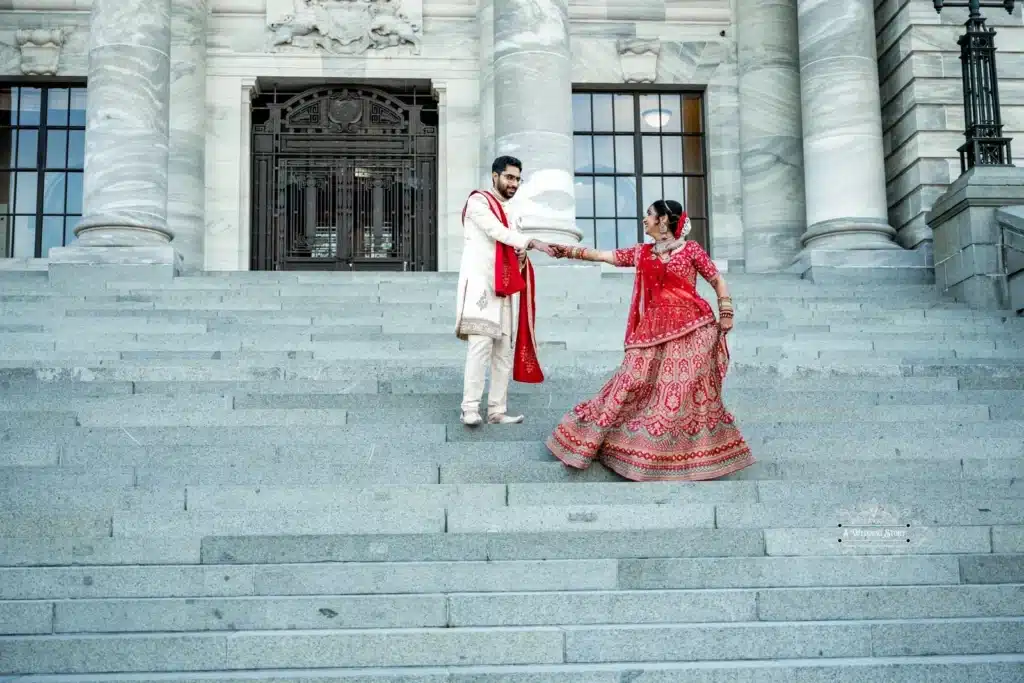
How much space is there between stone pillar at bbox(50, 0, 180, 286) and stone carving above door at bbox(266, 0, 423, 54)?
9.27ft

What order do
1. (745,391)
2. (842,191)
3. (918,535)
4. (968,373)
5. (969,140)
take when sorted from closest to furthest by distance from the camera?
1. (918,535)
2. (745,391)
3. (968,373)
4. (969,140)
5. (842,191)

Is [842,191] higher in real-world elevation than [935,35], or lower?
lower

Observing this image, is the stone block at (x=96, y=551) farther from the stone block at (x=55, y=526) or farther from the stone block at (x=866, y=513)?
the stone block at (x=866, y=513)

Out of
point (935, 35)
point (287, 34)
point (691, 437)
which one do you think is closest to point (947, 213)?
point (935, 35)

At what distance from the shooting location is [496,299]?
28.1 feet

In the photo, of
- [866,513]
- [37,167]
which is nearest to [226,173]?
[37,167]

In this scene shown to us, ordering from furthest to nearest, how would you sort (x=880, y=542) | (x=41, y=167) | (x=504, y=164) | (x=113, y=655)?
(x=41, y=167)
(x=504, y=164)
(x=880, y=542)
(x=113, y=655)

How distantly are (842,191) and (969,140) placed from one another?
1970 mm

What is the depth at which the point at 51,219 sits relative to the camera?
18219 millimetres

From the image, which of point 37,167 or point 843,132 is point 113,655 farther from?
point 37,167

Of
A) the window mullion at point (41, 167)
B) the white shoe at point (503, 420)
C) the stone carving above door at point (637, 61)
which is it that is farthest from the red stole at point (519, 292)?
the window mullion at point (41, 167)

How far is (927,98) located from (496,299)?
9.77 m

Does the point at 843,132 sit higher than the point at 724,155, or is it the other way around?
the point at 724,155

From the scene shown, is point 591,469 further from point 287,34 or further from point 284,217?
point 287,34
